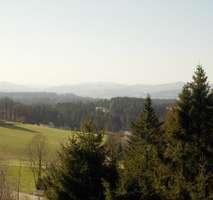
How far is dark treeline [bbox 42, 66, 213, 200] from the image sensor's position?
48.1 ft

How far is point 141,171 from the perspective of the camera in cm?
1535

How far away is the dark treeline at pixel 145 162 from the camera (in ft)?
48.1

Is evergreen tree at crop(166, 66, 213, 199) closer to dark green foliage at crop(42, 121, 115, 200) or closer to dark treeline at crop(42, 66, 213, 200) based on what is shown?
dark treeline at crop(42, 66, 213, 200)

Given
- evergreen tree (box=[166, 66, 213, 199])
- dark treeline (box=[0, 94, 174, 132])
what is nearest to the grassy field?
evergreen tree (box=[166, 66, 213, 199])

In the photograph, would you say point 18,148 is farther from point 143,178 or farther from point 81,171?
point 143,178

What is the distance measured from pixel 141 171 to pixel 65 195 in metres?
3.16

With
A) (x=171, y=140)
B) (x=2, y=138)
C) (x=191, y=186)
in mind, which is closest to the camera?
(x=191, y=186)

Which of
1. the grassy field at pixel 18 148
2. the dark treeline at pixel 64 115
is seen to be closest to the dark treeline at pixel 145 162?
the grassy field at pixel 18 148

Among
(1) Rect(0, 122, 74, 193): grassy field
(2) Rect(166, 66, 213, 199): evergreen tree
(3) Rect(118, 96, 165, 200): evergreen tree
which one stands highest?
(2) Rect(166, 66, 213, 199): evergreen tree

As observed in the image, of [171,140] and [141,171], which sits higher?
[171,140]

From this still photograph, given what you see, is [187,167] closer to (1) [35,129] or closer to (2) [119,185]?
(2) [119,185]

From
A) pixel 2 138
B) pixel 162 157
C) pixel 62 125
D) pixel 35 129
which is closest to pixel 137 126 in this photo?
pixel 162 157

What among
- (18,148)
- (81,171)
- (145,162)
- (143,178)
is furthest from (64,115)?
(143,178)

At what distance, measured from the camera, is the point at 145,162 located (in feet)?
53.2
